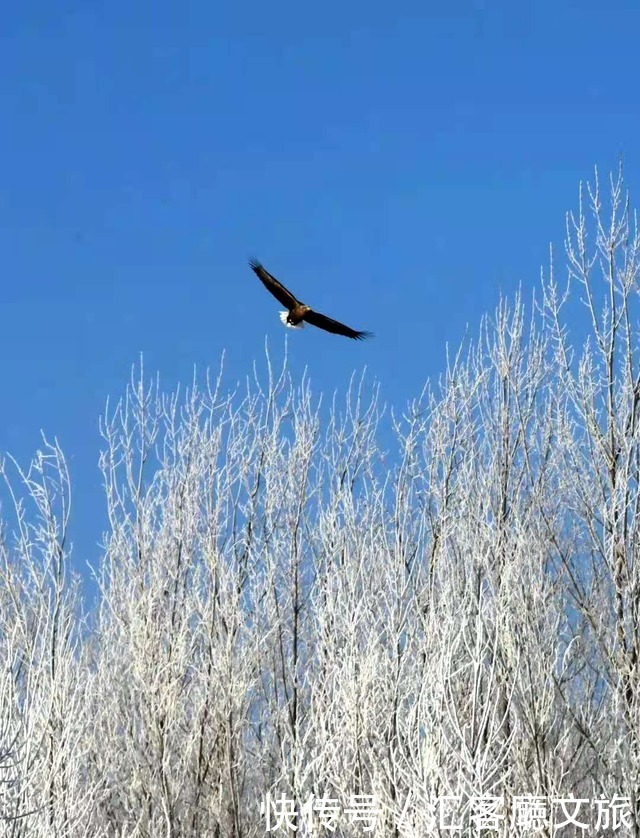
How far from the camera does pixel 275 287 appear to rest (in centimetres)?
998

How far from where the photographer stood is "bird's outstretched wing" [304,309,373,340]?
10.0 meters

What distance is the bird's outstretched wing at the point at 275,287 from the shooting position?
32.4ft

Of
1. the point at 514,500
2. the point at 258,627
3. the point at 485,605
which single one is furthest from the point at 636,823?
the point at 258,627

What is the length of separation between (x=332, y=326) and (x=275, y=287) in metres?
0.60

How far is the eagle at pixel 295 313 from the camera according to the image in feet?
32.4

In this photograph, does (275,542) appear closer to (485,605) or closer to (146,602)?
(146,602)

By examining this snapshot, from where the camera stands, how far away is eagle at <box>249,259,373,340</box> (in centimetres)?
987

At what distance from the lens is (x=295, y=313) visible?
9898 mm

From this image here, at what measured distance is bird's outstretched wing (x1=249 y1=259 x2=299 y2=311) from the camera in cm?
988

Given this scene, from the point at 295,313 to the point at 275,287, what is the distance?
0.28 metres

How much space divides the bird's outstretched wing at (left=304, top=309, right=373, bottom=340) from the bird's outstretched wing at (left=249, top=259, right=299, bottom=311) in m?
0.19

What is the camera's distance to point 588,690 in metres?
11.5

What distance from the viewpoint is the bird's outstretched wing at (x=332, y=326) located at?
32.9 ft

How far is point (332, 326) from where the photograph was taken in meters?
10.2
